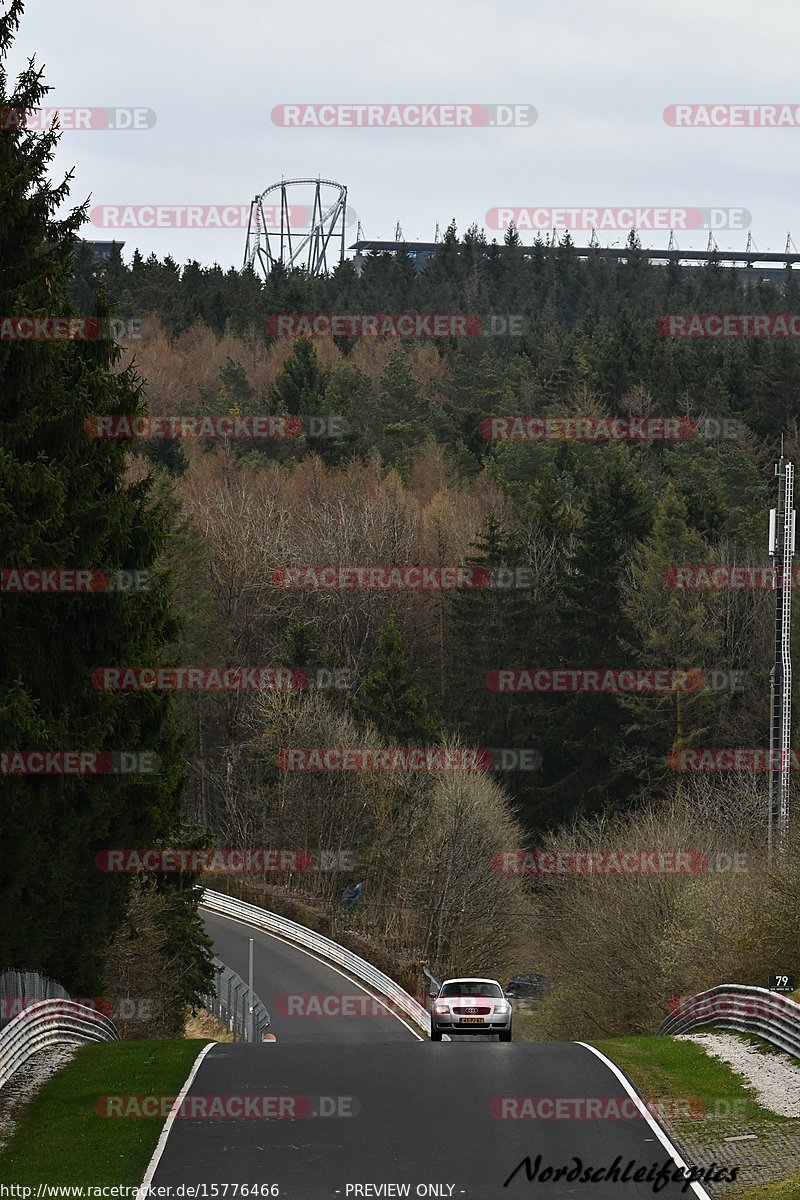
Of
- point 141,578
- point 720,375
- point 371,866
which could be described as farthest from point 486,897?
point 720,375

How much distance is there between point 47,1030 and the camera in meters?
21.8

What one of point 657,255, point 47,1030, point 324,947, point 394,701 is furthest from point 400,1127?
point 657,255

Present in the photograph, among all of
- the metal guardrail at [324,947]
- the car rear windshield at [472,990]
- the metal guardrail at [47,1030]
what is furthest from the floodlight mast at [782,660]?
the metal guardrail at [47,1030]

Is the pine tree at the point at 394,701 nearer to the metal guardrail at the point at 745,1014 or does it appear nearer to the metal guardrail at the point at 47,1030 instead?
the metal guardrail at the point at 745,1014

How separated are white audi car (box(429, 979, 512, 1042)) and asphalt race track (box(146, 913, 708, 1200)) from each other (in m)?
3.80

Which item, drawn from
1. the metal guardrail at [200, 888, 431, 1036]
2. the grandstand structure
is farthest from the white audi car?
the grandstand structure

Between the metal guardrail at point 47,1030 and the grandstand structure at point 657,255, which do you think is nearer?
the metal guardrail at point 47,1030

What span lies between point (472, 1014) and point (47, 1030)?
27.5ft

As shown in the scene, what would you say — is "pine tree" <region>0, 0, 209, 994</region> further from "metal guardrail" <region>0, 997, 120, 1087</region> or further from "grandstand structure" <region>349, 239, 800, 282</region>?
"grandstand structure" <region>349, 239, 800, 282</region>

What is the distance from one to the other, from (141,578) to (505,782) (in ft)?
155

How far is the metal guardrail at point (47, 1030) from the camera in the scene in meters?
19.2

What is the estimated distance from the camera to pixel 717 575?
6650 centimetres

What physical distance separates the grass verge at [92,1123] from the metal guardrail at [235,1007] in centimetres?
1842

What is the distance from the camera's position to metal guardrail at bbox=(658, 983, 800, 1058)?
21141mm
